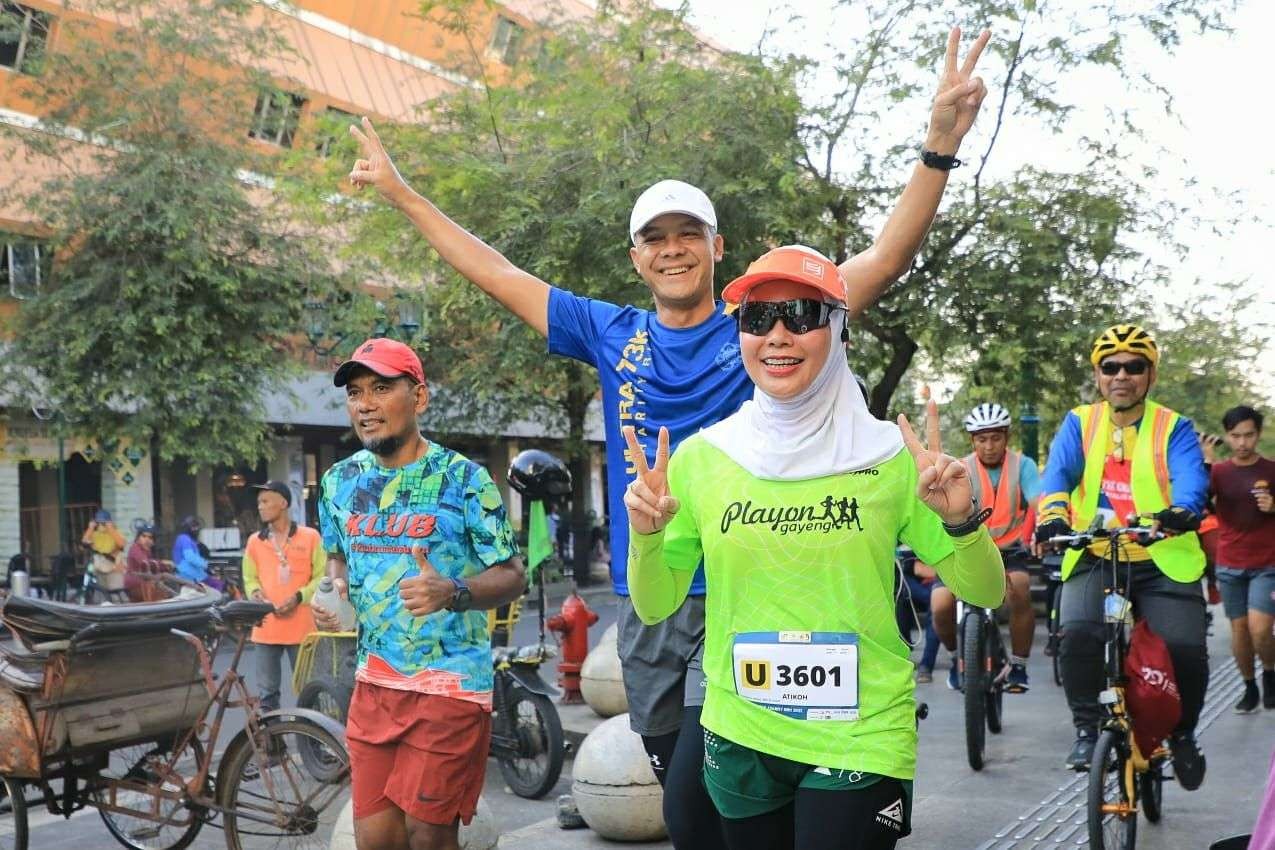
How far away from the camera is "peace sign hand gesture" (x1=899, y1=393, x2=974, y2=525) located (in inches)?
105

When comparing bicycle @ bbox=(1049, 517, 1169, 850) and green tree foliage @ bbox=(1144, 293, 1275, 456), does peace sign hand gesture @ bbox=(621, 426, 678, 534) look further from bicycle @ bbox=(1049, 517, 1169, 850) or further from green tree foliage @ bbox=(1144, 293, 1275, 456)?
green tree foliage @ bbox=(1144, 293, 1275, 456)

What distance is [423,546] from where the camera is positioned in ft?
14.2

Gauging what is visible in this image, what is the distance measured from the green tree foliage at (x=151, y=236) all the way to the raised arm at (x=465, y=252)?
55.6ft

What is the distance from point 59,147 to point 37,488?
972 cm

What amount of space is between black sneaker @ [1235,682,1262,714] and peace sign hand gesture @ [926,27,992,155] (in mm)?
7011

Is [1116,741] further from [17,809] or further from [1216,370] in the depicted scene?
[1216,370]

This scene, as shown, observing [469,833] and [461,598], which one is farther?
[469,833]

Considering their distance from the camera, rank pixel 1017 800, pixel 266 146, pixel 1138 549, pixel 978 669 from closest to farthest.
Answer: pixel 1138 549 < pixel 1017 800 < pixel 978 669 < pixel 266 146

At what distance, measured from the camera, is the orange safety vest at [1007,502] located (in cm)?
871

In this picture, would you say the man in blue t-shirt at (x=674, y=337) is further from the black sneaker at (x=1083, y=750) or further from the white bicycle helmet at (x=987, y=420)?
the white bicycle helmet at (x=987, y=420)

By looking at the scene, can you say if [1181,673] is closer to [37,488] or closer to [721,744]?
[721,744]

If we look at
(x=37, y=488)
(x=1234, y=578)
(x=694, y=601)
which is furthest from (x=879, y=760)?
(x=37, y=488)

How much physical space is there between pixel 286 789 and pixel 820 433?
3575mm

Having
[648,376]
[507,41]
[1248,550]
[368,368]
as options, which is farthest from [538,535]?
Result: [507,41]
